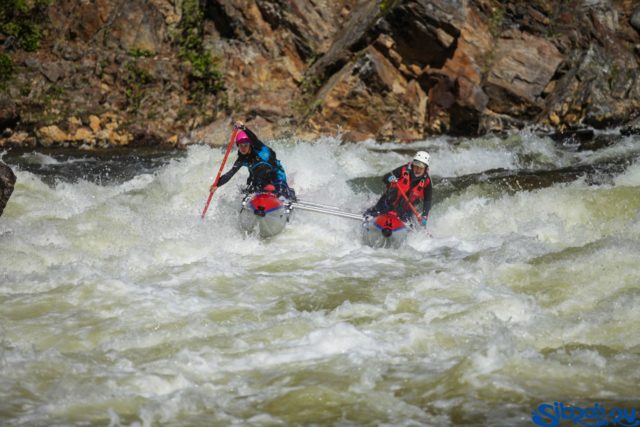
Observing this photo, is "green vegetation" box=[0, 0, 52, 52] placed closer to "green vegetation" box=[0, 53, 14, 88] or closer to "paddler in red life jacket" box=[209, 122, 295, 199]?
"green vegetation" box=[0, 53, 14, 88]

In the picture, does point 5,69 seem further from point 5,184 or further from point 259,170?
point 259,170

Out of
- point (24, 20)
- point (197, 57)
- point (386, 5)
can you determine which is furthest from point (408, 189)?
point (24, 20)

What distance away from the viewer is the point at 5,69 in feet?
55.4

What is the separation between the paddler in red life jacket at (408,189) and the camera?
8.79 metres

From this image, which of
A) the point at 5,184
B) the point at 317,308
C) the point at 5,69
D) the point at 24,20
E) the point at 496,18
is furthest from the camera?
the point at 24,20

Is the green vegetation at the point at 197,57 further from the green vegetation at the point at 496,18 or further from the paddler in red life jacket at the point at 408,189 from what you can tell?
the paddler in red life jacket at the point at 408,189

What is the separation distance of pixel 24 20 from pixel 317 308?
15618 mm

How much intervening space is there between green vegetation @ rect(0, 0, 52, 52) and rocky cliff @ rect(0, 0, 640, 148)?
1.4 inches

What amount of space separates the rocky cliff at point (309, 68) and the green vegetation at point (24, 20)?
1.4 inches

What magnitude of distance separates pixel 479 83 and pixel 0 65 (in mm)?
11686

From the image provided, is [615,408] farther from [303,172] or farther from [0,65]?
→ [0,65]

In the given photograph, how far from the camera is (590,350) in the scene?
4.68 meters

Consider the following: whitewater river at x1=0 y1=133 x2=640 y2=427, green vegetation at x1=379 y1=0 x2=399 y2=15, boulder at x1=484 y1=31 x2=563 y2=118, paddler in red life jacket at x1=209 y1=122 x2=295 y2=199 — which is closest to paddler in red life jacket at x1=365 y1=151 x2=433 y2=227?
whitewater river at x1=0 y1=133 x2=640 y2=427

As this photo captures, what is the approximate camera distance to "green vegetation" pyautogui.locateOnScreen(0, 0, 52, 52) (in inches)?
701
